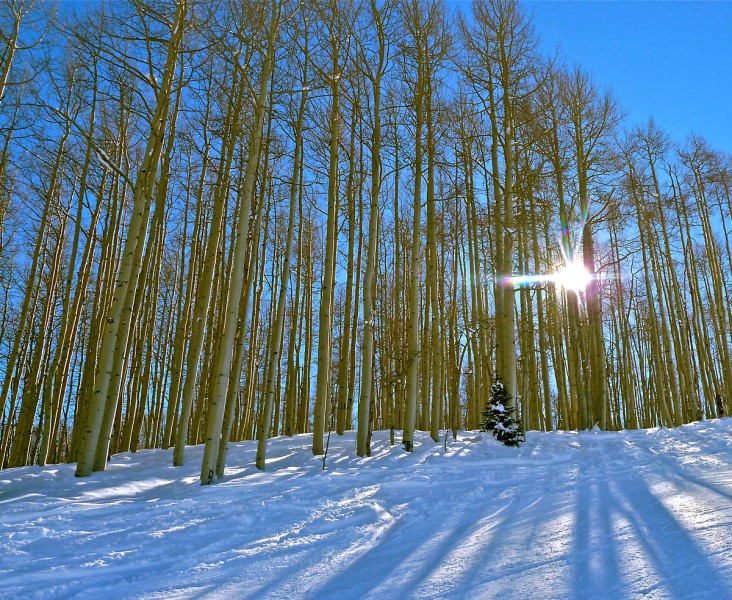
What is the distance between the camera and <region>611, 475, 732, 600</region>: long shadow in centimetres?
210

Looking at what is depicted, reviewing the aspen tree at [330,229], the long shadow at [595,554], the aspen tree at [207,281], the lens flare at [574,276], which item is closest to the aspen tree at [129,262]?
the aspen tree at [207,281]

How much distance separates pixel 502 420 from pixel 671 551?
576 cm

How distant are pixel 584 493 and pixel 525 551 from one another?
1.86 m

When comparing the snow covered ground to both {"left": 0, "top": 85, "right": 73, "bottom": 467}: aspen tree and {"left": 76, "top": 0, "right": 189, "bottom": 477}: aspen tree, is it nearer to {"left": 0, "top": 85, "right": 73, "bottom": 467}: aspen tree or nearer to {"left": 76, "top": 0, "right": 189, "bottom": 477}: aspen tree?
{"left": 76, "top": 0, "right": 189, "bottom": 477}: aspen tree

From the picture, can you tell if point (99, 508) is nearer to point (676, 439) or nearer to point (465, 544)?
point (465, 544)

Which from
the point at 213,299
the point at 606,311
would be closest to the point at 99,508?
the point at 213,299

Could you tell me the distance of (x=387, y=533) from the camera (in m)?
3.55

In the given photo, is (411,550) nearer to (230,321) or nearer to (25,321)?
(230,321)

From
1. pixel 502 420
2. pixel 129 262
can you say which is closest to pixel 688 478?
pixel 502 420

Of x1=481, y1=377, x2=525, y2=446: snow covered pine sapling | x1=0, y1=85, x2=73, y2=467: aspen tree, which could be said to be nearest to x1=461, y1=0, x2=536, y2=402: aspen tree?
x1=481, y1=377, x2=525, y2=446: snow covered pine sapling

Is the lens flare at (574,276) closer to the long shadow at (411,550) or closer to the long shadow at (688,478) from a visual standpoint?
the long shadow at (688,478)

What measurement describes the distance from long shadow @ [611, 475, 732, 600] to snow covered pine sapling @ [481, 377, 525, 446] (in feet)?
13.8

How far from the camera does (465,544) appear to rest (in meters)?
3.14

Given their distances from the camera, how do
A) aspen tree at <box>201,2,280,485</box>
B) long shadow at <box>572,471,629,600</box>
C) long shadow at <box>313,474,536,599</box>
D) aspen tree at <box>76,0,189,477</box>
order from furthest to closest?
aspen tree at <box>76,0,189,477</box>, aspen tree at <box>201,2,280,485</box>, long shadow at <box>313,474,536,599</box>, long shadow at <box>572,471,629,600</box>
